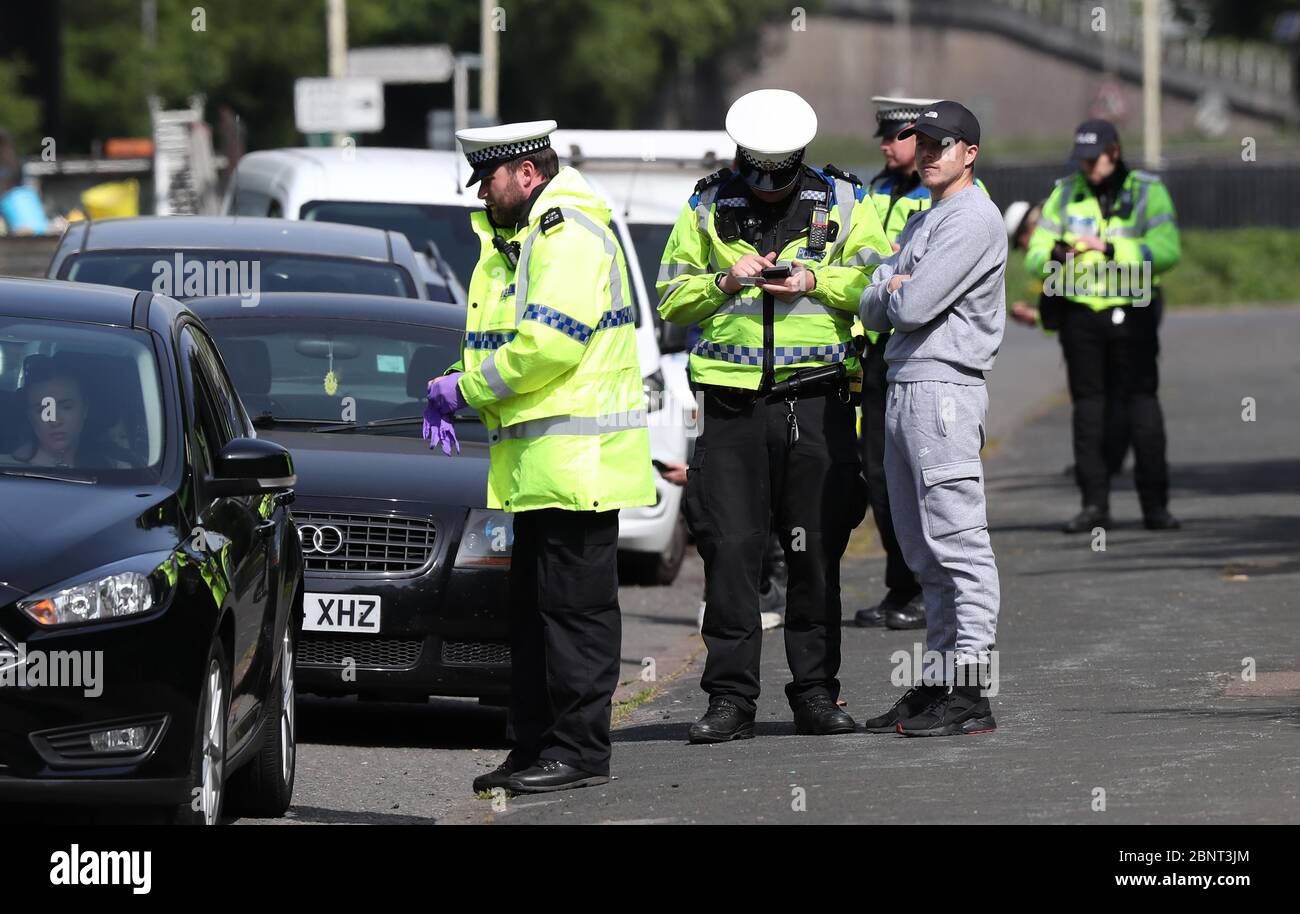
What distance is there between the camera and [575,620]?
765 cm

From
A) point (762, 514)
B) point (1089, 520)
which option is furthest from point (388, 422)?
point (1089, 520)

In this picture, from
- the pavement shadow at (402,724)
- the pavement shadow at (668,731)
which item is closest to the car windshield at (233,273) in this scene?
the pavement shadow at (402,724)

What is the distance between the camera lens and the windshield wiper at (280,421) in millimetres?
9758

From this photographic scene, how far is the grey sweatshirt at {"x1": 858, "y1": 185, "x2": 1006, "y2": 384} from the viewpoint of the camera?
8.02 metres

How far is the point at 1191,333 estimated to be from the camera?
121 ft

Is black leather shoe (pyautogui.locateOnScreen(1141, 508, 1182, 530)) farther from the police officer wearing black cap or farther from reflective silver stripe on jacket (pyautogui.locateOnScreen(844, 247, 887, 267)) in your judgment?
reflective silver stripe on jacket (pyautogui.locateOnScreen(844, 247, 887, 267))

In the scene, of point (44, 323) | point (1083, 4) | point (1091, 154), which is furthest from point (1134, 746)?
point (1083, 4)

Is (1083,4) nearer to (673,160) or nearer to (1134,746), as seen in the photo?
(673,160)

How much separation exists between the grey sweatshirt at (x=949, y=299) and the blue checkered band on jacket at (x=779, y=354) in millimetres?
193

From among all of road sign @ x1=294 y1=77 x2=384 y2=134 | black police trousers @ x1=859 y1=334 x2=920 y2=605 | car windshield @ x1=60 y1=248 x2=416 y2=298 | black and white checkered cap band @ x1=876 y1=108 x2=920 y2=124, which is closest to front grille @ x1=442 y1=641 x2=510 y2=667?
black police trousers @ x1=859 y1=334 x2=920 y2=605

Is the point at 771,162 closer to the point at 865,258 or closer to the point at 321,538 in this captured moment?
the point at 865,258

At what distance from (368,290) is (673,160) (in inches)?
165
